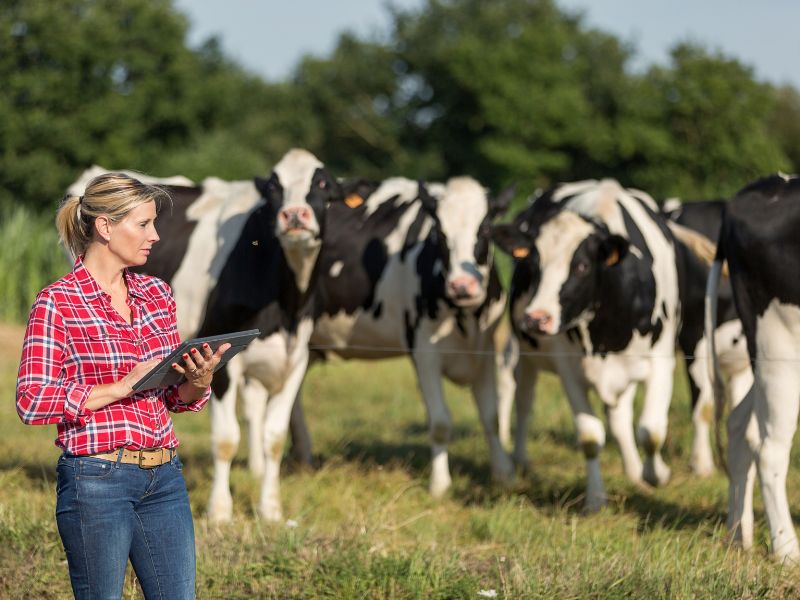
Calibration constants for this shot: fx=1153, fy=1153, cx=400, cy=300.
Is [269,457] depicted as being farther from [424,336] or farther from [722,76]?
[722,76]

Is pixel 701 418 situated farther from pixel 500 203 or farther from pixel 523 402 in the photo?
pixel 500 203

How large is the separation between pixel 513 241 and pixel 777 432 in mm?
2405

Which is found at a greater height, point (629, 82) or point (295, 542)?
point (629, 82)

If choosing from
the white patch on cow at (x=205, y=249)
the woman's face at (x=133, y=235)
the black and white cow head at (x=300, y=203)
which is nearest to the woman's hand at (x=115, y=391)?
the woman's face at (x=133, y=235)

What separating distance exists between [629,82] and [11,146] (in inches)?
1153

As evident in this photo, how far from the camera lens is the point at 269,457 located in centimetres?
751

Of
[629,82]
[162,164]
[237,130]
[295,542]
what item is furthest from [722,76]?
[295,542]

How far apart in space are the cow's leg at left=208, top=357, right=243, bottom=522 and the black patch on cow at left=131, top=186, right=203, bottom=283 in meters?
0.99

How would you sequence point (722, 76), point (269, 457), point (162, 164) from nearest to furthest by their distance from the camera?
point (269, 457) → point (162, 164) → point (722, 76)

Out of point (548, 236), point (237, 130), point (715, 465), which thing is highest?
point (237, 130)

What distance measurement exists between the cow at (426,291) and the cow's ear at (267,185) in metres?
0.63

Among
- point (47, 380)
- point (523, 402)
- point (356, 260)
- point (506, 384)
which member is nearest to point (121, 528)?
point (47, 380)

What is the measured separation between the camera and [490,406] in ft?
29.4

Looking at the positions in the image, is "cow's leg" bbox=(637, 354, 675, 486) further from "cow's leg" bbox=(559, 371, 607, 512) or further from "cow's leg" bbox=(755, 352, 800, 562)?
"cow's leg" bbox=(755, 352, 800, 562)
